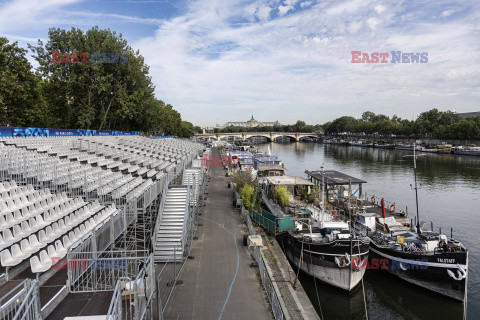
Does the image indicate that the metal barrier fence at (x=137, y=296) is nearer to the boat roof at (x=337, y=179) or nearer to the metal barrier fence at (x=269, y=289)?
the metal barrier fence at (x=269, y=289)

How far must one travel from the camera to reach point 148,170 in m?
23.8

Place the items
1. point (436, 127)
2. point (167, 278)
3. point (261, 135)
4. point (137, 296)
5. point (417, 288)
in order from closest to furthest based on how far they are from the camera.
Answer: point (137, 296) → point (167, 278) → point (417, 288) → point (436, 127) → point (261, 135)

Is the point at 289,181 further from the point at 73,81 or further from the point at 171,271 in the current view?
the point at 73,81

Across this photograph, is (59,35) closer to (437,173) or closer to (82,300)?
(82,300)

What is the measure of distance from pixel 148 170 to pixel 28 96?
22237 mm

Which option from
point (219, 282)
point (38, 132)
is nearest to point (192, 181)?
point (219, 282)

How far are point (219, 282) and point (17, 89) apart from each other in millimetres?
33544

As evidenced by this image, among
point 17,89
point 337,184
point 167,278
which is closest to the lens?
point 167,278

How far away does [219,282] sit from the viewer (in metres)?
13.1

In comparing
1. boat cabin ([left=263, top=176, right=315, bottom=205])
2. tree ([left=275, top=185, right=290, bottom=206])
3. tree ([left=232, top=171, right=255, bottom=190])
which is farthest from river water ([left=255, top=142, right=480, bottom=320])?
tree ([left=232, top=171, right=255, bottom=190])

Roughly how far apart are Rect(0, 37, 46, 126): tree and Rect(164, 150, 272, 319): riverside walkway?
26.8 m

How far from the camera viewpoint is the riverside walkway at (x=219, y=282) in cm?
1099

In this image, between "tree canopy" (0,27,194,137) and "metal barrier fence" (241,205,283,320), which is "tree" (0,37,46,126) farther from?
"metal barrier fence" (241,205,283,320)

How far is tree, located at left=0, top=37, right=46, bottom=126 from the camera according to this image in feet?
102
